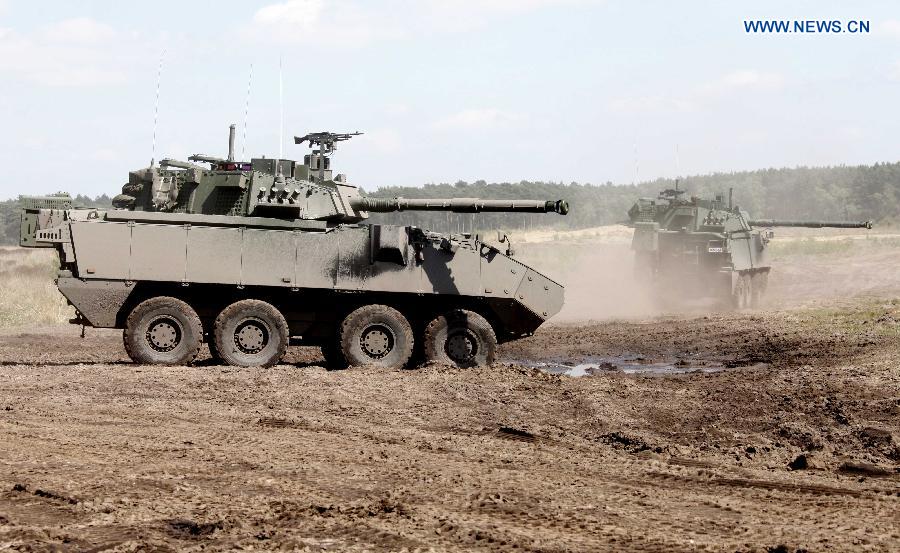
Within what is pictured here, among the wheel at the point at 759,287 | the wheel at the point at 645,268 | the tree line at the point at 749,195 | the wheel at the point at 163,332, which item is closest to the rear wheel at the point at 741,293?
the wheel at the point at 759,287

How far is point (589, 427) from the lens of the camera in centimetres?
1105

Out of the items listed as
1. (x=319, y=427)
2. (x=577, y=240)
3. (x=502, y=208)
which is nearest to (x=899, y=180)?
(x=577, y=240)

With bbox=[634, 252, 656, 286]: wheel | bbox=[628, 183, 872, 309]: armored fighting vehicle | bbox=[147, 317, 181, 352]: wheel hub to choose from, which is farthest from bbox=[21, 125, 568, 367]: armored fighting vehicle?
bbox=[634, 252, 656, 286]: wheel

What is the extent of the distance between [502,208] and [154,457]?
28.1ft

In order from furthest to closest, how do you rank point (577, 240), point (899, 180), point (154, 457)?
1. point (899, 180)
2. point (577, 240)
3. point (154, 457)

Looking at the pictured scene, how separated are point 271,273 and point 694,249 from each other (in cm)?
1647

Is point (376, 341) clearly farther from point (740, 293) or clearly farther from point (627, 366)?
point (740, 293)

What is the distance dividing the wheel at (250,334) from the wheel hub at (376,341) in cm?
110

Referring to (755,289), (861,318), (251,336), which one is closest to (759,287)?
(755,289)

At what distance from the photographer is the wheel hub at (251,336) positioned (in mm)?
15211

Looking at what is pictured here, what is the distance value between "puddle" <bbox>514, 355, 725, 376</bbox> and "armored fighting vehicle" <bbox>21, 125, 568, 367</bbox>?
4.23 ft

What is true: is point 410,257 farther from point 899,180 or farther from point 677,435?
point 899,180

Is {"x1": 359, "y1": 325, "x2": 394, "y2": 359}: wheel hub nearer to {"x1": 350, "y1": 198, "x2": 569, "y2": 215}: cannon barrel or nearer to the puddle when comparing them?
{"x1": 350, "y1": 198, "x2": 569, "y2": 215}: cannon barrel

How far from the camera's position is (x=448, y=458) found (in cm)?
910
